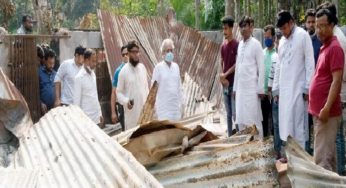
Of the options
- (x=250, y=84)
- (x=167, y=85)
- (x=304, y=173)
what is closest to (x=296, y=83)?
(x=250, y=84)

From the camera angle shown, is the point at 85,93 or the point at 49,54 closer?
the point at 85,93

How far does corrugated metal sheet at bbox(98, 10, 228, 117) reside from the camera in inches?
419

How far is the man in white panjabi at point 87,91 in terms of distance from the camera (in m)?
7.62

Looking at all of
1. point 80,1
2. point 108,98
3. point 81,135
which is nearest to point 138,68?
point 108,98

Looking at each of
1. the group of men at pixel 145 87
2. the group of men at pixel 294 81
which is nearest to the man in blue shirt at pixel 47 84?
the group of men at pixel 145 87

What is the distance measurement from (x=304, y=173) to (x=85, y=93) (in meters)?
4.53

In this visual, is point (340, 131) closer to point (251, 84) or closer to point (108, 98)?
point (251, 84)

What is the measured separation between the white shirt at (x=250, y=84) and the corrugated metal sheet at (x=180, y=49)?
9.30 ft

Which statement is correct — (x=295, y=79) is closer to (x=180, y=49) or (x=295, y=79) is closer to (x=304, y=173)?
(x=304, y=173)

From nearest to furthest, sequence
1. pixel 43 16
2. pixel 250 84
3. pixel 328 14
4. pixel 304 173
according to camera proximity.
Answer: pixel 304 173
pixel 328 14
pixel 250 84
pixel 43 16

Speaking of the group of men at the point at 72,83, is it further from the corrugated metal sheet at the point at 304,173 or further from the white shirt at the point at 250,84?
the corrugated metal sheet at the point at 304,173

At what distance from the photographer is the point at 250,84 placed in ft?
23.6

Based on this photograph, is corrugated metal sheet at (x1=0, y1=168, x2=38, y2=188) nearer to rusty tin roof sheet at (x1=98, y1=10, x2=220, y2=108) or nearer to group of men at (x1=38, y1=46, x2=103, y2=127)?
group of men at (x1=38, y1=46, x2=103, y2=127)

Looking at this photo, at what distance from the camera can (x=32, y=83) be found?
821 centimetres
